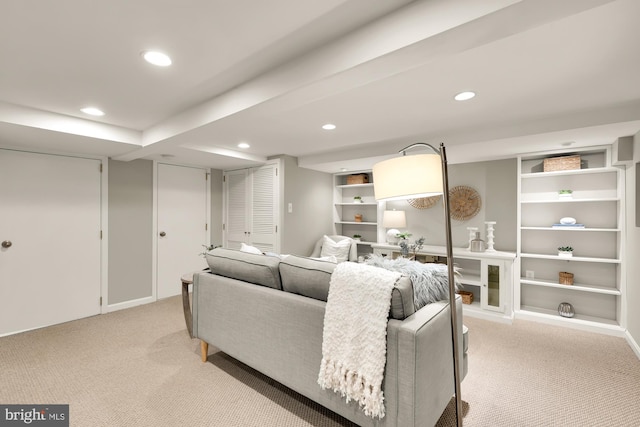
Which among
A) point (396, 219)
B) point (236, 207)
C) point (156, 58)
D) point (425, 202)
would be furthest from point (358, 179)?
point (156, 58)

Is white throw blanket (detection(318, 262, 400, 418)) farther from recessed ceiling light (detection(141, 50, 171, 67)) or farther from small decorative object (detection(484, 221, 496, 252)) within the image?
small decorative object (detection(484, 221, 496, 252))

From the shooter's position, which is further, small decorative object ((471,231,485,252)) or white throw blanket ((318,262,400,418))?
small decorative object ((471,231,485,252))

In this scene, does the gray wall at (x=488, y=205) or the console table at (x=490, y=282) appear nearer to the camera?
the console table at (x=490, y=282)

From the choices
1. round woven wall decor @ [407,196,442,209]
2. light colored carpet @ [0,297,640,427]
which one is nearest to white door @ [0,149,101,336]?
light colored carpet @ [0,297,640,427]

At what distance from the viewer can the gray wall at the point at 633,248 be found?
2.79m

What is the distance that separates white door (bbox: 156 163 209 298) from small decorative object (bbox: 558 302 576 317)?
498 centimetres

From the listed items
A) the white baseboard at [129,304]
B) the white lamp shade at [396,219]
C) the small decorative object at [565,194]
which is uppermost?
the small decorative object at [565,194]

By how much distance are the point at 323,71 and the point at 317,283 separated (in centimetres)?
123

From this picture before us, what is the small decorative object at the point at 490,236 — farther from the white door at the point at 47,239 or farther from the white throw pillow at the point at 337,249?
the white door at the point at 47,239

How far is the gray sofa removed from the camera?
4.74 feet

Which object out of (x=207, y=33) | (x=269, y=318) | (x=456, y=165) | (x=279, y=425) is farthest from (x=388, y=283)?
(x=456, y=165)

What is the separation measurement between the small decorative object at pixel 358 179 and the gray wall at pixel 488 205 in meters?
1.18

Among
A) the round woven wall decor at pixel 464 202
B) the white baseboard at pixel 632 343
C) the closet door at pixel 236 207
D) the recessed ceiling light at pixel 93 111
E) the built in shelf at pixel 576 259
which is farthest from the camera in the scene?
the closet door at pixel 236 207

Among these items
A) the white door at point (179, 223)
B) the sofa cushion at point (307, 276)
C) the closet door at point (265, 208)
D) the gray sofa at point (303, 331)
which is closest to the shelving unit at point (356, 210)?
the closet door at point (265, 208)
